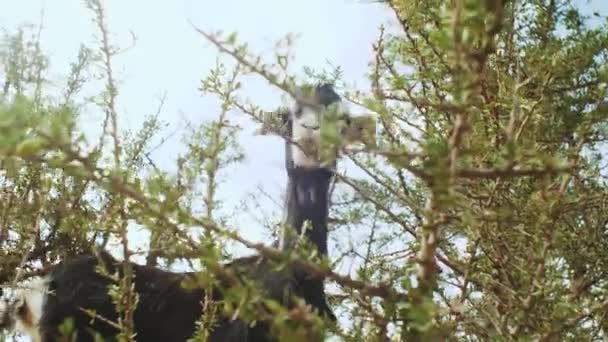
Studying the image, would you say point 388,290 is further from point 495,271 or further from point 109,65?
point 495,271

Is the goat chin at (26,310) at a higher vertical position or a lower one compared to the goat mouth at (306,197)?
lower

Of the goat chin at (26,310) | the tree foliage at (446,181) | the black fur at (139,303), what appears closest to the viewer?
the tree foliage at (446,181)

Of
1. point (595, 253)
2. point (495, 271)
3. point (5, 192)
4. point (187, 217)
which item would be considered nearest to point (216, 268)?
point (187, 217)

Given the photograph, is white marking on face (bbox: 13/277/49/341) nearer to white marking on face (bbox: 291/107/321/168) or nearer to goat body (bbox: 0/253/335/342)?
goat body (bbox: 0/253/335/342)

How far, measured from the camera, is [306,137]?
1.30 m

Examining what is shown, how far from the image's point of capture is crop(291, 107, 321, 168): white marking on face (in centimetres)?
105

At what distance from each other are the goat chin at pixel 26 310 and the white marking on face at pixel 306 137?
1.19 meters

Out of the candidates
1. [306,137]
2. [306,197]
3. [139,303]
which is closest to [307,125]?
[306,137]

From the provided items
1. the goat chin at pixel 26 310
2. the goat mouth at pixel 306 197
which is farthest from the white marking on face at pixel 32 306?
the goat mouth at pixel 306 197

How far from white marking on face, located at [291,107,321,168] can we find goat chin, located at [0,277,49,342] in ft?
3.91

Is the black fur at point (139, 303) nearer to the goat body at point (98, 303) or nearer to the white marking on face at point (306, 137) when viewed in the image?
the goat body at point (98, 303)

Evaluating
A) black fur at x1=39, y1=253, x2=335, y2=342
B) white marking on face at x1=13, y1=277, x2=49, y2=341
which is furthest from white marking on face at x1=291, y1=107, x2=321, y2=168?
white marking on face at x1=13, y1=277, x2=49, y2=341

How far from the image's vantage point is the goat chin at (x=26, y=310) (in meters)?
3.27

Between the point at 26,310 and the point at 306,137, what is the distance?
2481 mm
